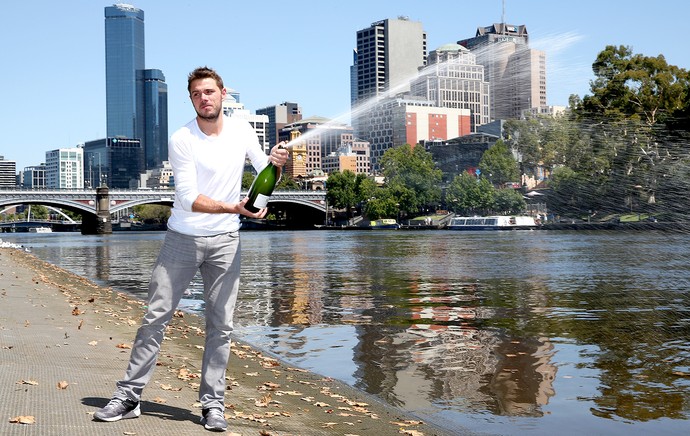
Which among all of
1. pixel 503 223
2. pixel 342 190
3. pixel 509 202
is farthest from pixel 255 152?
pixel 342 190

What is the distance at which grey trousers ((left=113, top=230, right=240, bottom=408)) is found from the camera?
23.6ft

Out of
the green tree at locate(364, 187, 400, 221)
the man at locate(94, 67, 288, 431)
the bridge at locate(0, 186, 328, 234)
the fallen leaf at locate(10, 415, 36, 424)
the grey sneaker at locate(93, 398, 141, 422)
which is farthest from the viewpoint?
the green tree at locate(364, 187, 400, 221)

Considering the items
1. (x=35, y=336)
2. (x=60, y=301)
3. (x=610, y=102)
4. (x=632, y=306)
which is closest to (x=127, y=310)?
(x=60, y=301)

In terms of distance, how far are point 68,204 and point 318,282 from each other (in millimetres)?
116480

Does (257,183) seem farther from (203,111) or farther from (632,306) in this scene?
(632,306)

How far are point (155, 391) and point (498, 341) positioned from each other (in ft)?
26.4

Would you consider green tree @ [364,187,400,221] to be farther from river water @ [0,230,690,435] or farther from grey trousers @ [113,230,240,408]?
grey trousers @ [113,230,240,408]

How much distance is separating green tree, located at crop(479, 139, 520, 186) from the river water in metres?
122

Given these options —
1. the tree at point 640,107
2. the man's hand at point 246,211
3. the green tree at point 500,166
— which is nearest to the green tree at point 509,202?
the green tree at point 500,166

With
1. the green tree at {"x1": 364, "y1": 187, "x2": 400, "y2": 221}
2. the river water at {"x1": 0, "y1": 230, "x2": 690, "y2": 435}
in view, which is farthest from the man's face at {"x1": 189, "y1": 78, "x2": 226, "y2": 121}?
the green tree at {"x1": 364, "y1": 187, "x2": 400, "y2": 221}

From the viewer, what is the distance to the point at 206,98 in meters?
7.12

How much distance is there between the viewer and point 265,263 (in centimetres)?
4700

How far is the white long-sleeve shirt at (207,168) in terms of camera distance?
712 cm

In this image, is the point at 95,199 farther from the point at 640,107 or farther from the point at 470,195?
the point at 640,107
